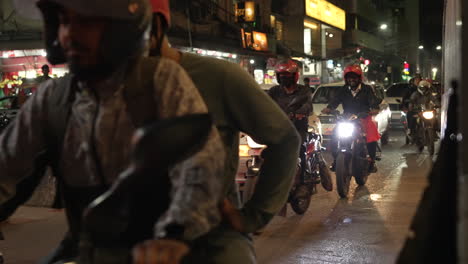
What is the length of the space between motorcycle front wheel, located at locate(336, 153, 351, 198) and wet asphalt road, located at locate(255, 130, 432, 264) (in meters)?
0.14

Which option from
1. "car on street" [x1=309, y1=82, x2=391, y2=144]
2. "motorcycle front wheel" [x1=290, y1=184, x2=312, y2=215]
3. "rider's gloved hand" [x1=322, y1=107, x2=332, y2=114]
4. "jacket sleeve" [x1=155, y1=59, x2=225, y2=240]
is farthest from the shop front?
"jacket sleeve" [x1=155, y1=59, x2=225, y2=240]

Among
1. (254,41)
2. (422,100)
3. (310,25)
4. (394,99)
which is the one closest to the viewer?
(422,100)

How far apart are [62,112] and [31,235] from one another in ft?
18.6

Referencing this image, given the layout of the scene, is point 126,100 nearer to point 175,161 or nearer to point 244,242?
point 175,161

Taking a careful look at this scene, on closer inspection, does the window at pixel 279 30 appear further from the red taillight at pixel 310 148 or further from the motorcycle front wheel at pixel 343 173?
the red taillight at pixel 310 148

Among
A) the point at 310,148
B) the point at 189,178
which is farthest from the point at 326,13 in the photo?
the point at 189,178

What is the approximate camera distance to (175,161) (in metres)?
1.71

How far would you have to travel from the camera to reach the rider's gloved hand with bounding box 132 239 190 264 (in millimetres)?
1662

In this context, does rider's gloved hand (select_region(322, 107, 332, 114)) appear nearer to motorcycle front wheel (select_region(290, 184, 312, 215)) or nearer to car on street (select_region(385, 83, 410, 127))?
motorcycle front wheel (select_region(290, 184, 312, 215))

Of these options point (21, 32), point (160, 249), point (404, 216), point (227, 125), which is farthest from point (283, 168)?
point (21, 32)

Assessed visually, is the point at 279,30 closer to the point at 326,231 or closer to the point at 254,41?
the point at 254,41

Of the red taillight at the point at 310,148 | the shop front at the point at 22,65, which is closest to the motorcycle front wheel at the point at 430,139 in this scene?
the red taillight at the point at 310,148

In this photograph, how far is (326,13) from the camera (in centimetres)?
4322

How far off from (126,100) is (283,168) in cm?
83
